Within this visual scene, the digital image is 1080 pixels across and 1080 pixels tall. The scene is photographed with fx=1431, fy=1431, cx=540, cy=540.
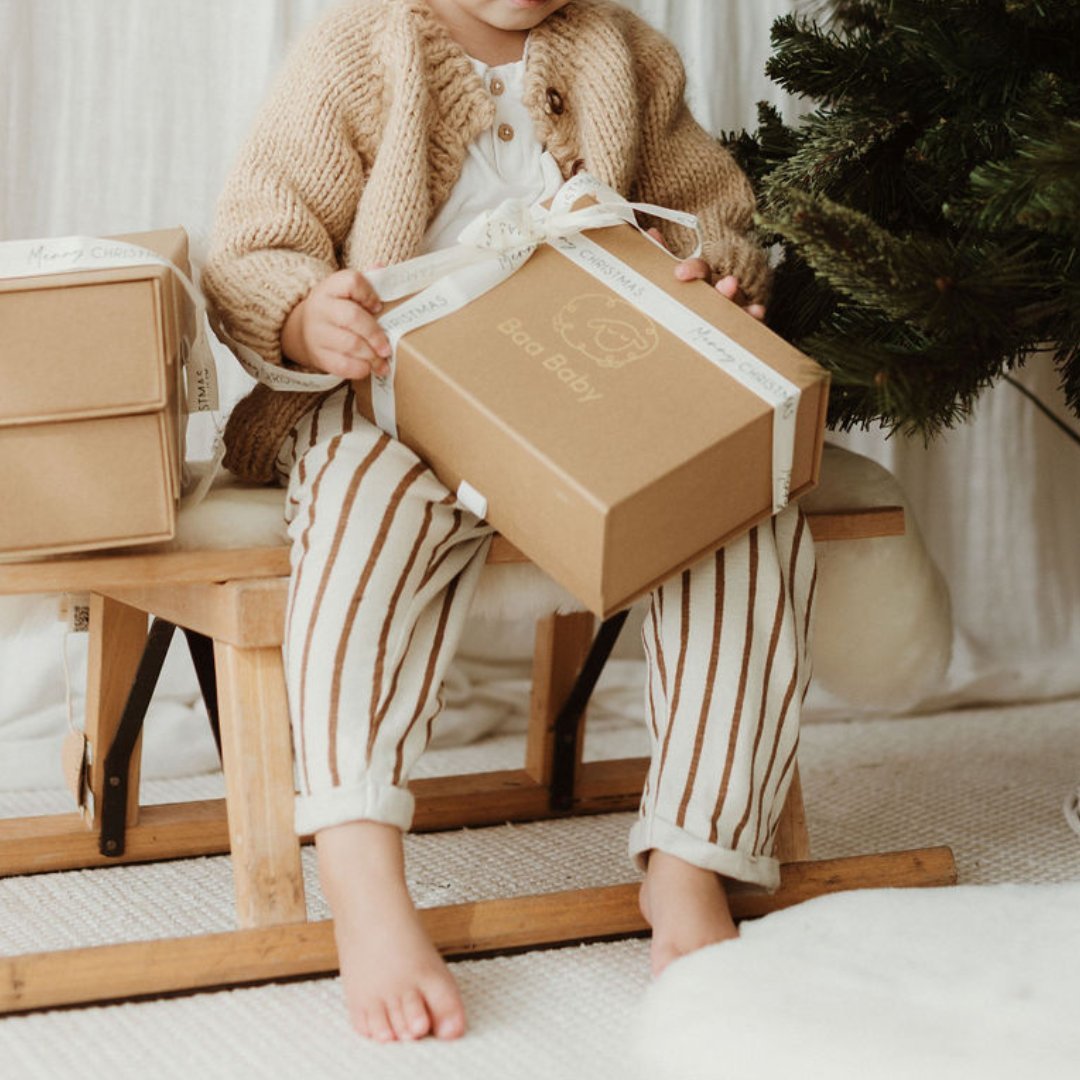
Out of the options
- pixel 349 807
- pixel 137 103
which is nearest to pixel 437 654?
pixel 349 807

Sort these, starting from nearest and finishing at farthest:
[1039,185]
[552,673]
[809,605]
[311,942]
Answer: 1. [1039,185]
2. [311,942]
3. [809,605]
4. [552,673]

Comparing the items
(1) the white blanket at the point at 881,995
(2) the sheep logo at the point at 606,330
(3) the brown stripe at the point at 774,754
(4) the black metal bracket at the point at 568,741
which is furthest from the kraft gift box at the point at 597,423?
(4) the black metal bracket at the point at 568,741

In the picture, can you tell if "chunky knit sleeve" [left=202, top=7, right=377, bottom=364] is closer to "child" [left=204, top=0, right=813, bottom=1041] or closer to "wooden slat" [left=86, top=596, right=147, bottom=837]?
"child" [left=204, top=0, right=813, bottom=1041]

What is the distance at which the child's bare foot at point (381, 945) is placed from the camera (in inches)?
29.5

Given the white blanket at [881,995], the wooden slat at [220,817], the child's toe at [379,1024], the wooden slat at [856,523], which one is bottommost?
the wooden slat at [220,817]

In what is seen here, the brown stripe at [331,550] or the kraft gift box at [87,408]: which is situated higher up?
the kraft gift box at [87,408]

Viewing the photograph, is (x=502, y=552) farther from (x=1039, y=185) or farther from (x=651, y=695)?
(x=1039, y=185)

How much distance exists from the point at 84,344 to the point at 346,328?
0.15m

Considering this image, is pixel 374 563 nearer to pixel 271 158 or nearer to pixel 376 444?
pixel 376 444

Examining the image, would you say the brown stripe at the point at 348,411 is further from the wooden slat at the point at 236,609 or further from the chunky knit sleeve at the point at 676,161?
the chunky knit sleeve at the point at 676,161

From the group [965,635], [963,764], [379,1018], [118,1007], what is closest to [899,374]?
[379,1018]

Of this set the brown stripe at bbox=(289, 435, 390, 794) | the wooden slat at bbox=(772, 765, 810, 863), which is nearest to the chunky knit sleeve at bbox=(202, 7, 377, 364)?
the brown stripe at bbox=(289, 435, 390, 794)

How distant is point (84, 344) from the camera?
0.77 meters

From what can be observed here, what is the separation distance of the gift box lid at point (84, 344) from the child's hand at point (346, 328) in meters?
0.10
